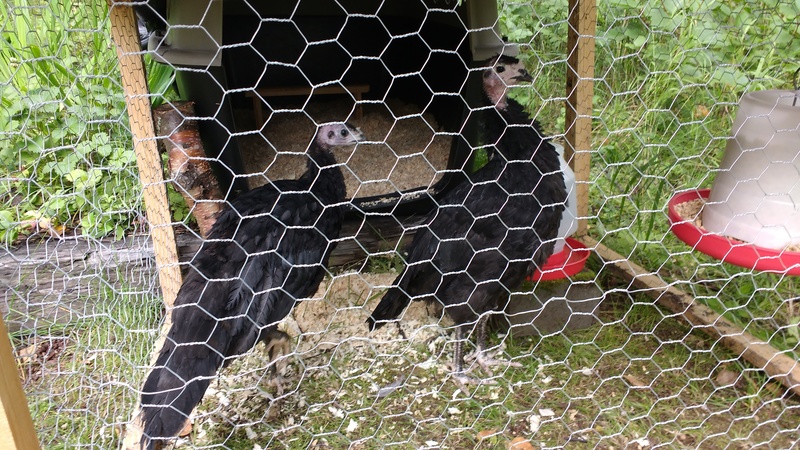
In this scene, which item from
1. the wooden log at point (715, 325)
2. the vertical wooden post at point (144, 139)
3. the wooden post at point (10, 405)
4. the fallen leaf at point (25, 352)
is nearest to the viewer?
the wooden post at point (10, 405)

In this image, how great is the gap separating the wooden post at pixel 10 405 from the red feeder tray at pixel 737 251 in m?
1.77

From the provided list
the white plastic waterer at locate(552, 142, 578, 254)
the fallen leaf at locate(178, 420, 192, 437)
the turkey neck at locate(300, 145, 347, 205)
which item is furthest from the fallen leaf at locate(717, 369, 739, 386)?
the fallen leaf at locate(178, 420, 192, 437)

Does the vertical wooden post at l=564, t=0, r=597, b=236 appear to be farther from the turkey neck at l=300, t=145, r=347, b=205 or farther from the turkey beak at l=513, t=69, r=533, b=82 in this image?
the turkey neck at l=300, t=145, r=347, b=205

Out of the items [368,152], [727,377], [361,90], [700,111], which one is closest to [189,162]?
[368,152]

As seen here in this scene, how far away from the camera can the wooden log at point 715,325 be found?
185cm

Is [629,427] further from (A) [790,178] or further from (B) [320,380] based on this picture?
(B) [320,380]

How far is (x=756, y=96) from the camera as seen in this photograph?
1704mm

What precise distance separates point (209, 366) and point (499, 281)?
98 centimetres

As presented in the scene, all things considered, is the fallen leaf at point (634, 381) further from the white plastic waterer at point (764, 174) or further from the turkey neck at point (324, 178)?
the turkey neck at point (324, 178)

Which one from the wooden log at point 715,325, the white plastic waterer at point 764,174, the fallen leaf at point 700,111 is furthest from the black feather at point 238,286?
the fallen leaf at point 700,111

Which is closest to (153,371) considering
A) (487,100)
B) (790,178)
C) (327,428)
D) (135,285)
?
(327,428)

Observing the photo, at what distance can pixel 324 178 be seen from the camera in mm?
2113

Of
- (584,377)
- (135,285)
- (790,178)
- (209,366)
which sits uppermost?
(790,178)

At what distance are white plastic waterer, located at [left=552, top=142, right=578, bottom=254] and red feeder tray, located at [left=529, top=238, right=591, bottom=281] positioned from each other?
37 mm
